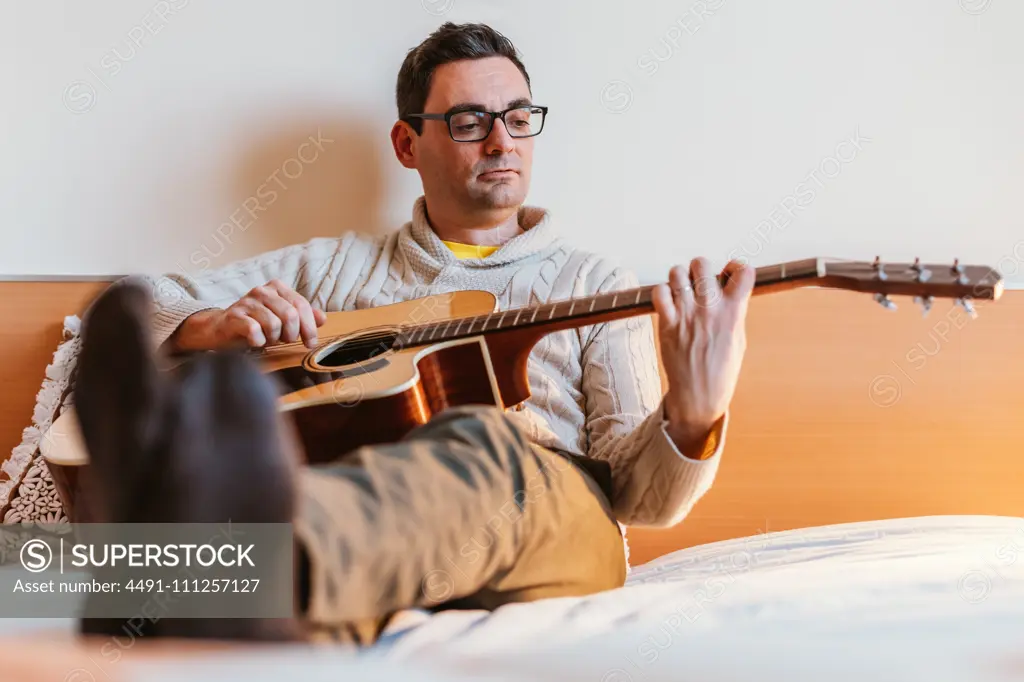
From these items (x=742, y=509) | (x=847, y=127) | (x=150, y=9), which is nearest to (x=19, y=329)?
(x=150, y=9)

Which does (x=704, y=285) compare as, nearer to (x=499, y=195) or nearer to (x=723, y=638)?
(x=723, y=638)

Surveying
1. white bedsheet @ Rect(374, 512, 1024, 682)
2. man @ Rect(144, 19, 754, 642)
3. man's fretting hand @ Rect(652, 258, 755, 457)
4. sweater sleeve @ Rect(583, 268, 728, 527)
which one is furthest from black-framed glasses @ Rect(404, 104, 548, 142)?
white bedsheet @ Rect(374, 512, 1024, 682)

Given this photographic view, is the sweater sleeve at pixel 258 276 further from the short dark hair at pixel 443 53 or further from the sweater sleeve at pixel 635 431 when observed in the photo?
the sweater sleeve at pixel 635 431

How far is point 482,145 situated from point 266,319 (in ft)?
1.29

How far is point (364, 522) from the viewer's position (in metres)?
0.48

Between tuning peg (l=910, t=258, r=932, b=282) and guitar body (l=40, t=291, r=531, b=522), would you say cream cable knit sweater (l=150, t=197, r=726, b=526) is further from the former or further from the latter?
tuning peg (l=910, t=258, r=932, b=282)

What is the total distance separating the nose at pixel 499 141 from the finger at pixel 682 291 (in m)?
0.43

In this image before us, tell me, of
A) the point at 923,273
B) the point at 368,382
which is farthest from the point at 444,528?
the point at 923,273

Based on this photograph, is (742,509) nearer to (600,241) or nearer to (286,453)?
(600,241)

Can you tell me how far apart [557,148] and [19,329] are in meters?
0.89

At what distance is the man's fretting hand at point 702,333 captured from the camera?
0.71 meters

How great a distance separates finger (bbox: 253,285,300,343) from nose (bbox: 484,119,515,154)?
365 mm

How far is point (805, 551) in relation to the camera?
872 millimetres

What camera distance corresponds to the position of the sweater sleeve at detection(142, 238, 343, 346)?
1.12 meters
